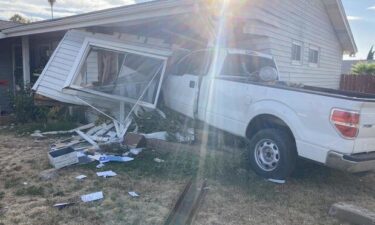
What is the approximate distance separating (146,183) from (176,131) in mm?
2115

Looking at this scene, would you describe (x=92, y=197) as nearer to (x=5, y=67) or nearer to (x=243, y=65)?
(x=243, y=65)

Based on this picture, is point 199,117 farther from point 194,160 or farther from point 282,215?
point 282,215

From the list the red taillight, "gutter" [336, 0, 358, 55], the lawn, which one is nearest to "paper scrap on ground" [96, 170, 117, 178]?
the lawn

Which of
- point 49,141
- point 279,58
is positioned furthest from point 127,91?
point 279,58

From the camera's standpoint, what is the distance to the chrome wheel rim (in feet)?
17.2

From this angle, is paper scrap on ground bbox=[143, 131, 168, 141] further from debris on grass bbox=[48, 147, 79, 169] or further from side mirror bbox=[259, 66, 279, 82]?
side mirror bbox=[259, 66, 279, 82]

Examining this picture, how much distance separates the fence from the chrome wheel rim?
554 inches

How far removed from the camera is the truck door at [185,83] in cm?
693

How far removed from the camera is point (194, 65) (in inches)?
286

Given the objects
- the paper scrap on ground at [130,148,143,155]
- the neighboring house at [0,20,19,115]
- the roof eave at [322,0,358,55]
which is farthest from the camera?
the roof eave at [322,0,358,55]

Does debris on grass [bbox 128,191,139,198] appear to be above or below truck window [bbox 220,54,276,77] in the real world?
below

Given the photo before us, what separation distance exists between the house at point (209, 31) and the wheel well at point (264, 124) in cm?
238

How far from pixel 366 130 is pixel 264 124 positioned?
1.57 meters

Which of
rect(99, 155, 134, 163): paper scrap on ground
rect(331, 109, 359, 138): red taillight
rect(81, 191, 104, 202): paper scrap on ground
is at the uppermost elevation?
rect(331, 109, 359, 138): red taillight
